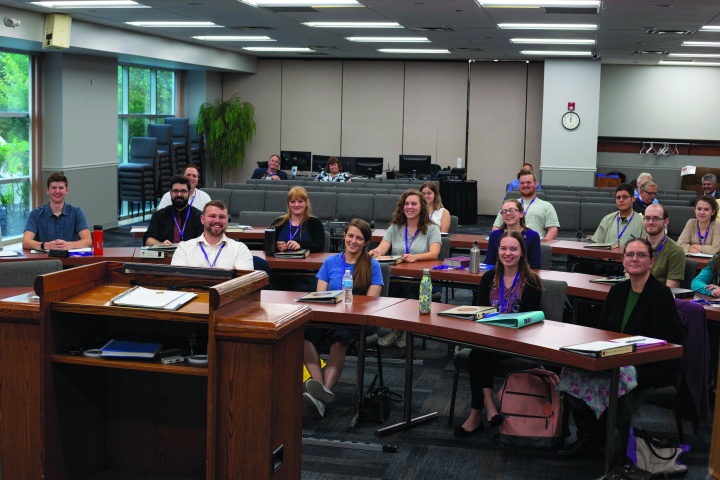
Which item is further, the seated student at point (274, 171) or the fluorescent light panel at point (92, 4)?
the seated student at point (274, 171)

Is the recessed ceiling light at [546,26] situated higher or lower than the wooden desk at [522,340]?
higher

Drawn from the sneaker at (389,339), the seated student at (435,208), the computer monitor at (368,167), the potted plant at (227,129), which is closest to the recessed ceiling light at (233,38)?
the computer monitor at (368,167)

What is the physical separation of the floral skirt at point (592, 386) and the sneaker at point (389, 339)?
2745mm

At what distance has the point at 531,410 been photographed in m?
5.15

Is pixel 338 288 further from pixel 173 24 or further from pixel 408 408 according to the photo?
pixel 173 24

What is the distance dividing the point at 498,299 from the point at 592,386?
3.28 ft

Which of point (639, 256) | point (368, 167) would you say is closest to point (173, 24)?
point (368, 167)

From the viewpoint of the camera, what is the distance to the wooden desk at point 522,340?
14.6 ft

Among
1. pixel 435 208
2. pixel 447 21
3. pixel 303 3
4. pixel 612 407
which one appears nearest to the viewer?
pixel 612 407

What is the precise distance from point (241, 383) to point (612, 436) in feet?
7.89

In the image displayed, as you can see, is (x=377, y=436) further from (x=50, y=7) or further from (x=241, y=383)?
(x=50, y=7)

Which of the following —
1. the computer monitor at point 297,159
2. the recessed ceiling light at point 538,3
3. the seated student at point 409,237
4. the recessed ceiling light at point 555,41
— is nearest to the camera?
the seated student at point 409,237

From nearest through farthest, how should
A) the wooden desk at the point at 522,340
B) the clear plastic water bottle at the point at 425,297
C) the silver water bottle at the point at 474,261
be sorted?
1. the wooden desk at the point at 522,340
2. the clear plastic water bottle at the point at 425,297
3. the silver water bottle at the point at 474,261

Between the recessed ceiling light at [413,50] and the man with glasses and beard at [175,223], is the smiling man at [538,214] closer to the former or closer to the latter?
the man with glasses and beard at [175,223]
